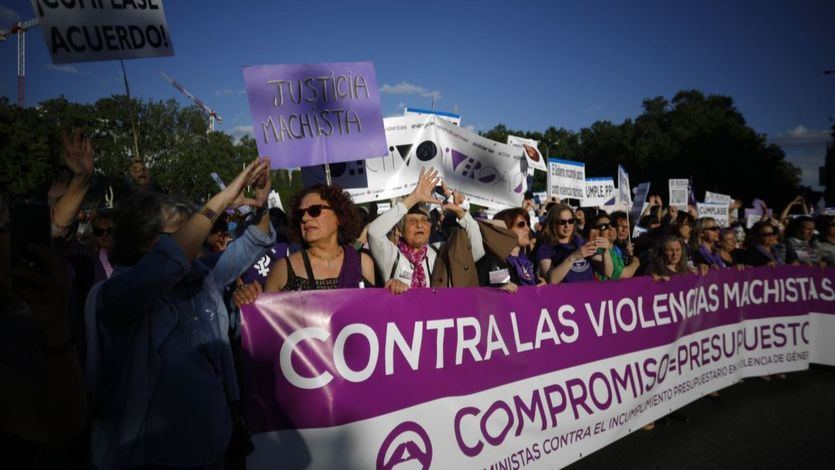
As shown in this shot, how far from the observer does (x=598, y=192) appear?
10883 millimetres

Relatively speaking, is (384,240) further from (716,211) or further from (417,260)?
(716,211)

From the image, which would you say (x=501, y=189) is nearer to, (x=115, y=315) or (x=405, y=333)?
(x=405, y=333)

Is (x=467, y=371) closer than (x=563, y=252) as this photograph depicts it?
Yes

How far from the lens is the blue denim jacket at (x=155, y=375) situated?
4.92 ft

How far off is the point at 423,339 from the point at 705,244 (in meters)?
4.31

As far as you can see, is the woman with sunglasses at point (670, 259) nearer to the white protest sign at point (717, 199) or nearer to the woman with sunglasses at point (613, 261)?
the woman with sunglasses at point (613, 261)

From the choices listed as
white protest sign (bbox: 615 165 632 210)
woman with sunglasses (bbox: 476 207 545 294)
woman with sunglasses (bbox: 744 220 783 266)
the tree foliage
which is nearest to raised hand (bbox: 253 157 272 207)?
woman with sunglasses (bbox: 476 207 545 294)

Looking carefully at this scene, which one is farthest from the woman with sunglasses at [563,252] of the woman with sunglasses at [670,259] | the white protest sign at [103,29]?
the white protest sign at [103,29]

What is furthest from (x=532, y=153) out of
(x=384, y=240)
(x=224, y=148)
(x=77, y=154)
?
(x=224, y=148)

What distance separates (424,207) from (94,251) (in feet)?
12.3

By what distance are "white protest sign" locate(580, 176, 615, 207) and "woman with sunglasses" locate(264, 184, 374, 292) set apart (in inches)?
335

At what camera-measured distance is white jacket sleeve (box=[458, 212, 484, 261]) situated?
3.68m

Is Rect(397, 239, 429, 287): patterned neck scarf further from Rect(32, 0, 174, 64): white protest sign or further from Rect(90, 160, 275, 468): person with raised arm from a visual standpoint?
Rect(32, 0, 174, 64): white protest sign

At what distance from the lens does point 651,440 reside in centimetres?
388
